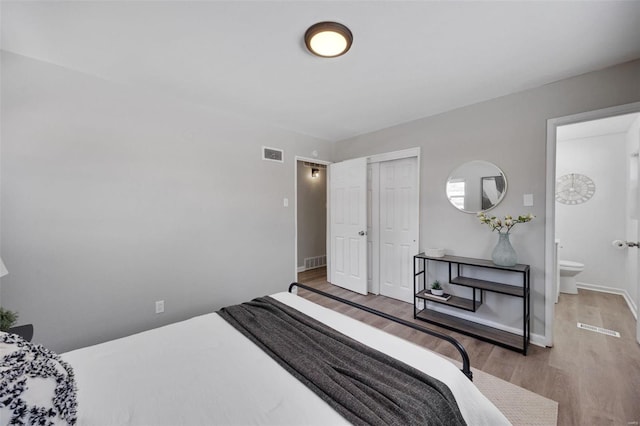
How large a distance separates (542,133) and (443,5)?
1724mm

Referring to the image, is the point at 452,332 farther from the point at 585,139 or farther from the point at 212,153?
the point at 585,139

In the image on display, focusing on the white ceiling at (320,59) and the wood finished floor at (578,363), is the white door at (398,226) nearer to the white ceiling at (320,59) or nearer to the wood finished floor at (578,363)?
the wood finished floor at (578,363)

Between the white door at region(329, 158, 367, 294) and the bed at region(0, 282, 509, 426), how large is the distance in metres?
2.26

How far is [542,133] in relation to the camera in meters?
2.31

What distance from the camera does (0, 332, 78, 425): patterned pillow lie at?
0.63 meters

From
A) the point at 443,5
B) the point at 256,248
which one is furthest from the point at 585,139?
the point at 256,248

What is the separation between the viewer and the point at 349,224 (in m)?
3.86

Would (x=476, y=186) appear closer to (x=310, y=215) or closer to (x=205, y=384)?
(x=205, y=384)

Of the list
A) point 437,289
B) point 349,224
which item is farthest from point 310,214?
point 437,289

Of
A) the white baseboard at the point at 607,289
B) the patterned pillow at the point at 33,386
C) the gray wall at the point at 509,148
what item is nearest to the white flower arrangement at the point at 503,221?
the gray wall at the point at 509,148

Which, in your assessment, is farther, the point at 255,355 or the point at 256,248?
the point at 256,248

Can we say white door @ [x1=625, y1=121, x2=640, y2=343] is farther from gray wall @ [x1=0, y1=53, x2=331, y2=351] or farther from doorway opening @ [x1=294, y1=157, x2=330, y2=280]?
gray wall @ [x1=0, y1=53, x2=331, y2=351]

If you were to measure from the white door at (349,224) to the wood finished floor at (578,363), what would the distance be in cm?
75

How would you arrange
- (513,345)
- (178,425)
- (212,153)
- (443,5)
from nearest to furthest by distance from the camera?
(178,425) < (443,5) < (513,345) < (212,153)
